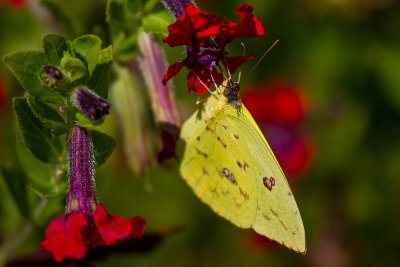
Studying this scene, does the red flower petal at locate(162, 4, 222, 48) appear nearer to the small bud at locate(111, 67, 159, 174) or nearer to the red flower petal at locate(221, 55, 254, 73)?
the red flower petal at locate(221, 55, 254, 73)

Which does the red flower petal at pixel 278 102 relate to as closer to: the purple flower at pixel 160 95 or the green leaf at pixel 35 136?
A: the purple flower at pixel 160 95

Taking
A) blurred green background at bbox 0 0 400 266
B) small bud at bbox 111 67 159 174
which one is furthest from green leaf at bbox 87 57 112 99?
blurred green background at bbox 0 0 400 266

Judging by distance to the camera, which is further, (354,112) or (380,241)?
(354,112)

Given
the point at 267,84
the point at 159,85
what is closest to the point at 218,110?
the point at 159,85

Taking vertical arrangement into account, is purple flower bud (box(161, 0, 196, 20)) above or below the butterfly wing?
above

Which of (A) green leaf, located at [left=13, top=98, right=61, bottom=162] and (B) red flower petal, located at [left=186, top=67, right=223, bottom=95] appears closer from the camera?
(A) green leaf, located at [left=13, top=98, right=61, bottom=162]

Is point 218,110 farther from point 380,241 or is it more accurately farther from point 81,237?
point 380,241
